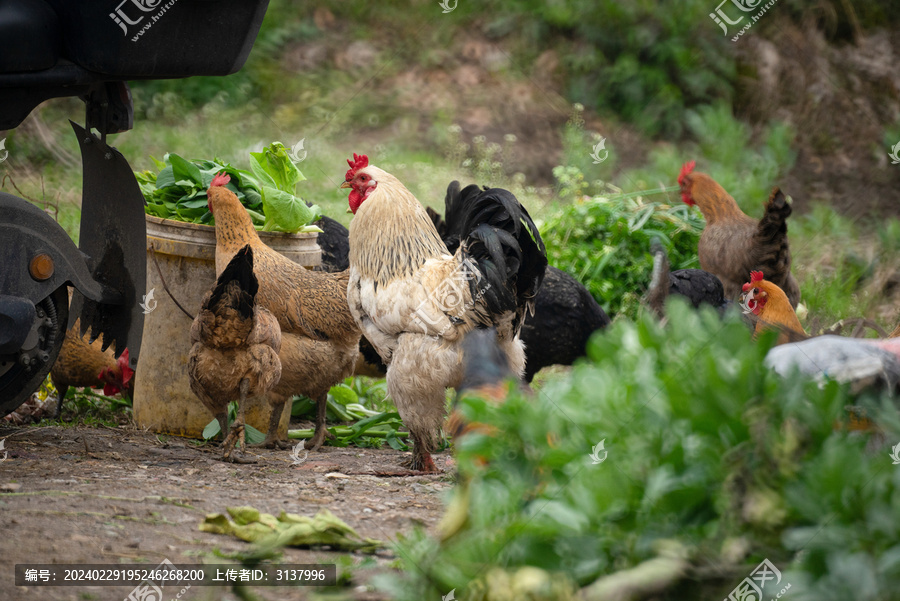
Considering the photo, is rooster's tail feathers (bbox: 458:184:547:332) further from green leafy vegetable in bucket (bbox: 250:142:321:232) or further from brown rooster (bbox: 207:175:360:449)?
green leafy vegetable in bucket (bbox: 250:142:321:232)

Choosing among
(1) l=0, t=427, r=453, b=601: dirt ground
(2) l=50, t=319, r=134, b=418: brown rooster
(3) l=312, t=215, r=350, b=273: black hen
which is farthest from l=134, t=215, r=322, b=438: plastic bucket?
(3) l=312, t=215, r=350, b=273: black hen

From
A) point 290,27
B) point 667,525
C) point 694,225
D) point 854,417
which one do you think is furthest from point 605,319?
point 290,27

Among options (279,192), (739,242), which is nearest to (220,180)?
(279,192)

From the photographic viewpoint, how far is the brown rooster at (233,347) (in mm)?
3604

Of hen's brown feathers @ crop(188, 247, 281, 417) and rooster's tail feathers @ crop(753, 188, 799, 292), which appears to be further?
rooster's tail feathers @ crop(753, 188, 799, 292)

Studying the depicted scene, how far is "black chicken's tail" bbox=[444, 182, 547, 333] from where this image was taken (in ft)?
11.9

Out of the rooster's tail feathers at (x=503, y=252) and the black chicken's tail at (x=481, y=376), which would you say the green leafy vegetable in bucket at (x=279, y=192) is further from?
the black chicken's tail at (x=481, y=376)

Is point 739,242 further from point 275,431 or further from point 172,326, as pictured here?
point 172,326

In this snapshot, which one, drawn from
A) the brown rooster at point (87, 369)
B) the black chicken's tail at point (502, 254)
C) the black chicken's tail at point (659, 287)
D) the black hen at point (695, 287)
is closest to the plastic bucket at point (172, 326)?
the brown rooster at point (87, 369)

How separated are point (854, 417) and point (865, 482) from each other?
981 mm

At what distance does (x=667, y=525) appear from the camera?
1.53m

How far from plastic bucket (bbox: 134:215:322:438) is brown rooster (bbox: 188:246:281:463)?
1.38 feet

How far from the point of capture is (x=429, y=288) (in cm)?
374

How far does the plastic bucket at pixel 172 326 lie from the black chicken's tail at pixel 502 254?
4.81ft
